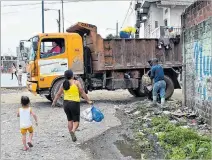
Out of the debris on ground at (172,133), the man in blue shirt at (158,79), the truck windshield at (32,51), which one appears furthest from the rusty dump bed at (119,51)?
the debris on ground at (172,133)

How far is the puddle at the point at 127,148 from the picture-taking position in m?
6.49

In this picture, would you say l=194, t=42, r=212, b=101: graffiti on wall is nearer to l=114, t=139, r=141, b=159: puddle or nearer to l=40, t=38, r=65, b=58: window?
l=114, t=139, r=141, b=159: puddle

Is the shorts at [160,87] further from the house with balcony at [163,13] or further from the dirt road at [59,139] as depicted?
the house with balcony at [163,13]

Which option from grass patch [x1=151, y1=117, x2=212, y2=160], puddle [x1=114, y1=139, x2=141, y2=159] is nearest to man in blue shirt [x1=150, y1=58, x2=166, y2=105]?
grass patch [x1=151, y1=117, x2=212, y2=160]

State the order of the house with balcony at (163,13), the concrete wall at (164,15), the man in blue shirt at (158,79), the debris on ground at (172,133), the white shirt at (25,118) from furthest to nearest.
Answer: the concrete wall at (164,15), the house with balcony at (163,13), the man in blue shirt at (158,79), the white shirt at (25,118), the debris on ground at (172,133)

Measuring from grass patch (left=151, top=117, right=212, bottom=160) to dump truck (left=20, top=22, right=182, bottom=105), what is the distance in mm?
6197

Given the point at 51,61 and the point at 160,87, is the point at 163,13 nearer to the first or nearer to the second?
the point at 51,61

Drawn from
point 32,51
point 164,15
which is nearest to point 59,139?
point 32,51

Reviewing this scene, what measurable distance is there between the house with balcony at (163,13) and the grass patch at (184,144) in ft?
47.6

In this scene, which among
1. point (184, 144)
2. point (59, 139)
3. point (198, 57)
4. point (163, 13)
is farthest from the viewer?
point (163, 13)

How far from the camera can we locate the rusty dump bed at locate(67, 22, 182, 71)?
1348 cm

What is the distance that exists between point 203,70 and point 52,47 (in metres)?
6.22

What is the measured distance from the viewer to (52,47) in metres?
13.2

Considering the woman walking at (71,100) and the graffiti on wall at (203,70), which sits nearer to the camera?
the woman walking at (71,100)
